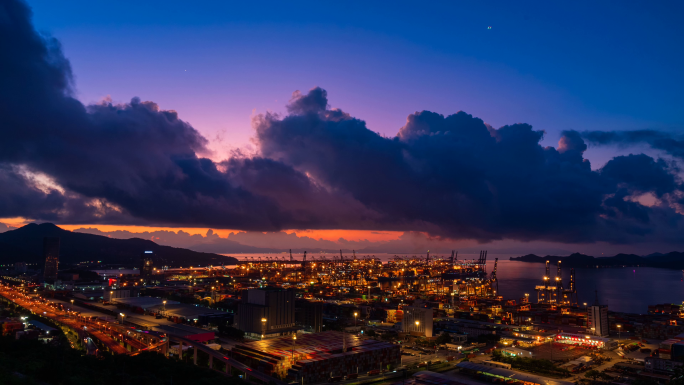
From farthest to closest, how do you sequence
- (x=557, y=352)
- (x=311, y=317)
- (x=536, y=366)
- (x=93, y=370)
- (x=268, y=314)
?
(x=311, y=317) → (x=268, y=314) → (x=557, y=352) → (x=536, y=366) → (x=93, y=370)

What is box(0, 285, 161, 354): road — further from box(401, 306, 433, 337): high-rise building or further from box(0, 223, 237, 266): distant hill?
box(0, 223, 237, 266): distant hill

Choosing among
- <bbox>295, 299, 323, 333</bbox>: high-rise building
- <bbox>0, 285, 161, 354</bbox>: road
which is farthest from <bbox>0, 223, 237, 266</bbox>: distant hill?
<bbox>295, 299, 323, 333</bbox>: high-rise building

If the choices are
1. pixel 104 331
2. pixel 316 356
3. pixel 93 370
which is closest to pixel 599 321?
pixel 316 356

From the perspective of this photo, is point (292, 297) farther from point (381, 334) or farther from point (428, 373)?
point (428, 373)

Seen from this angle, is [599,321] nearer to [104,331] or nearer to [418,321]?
[418,321]

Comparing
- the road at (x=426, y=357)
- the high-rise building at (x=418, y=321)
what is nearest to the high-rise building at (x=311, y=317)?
the high-rise building at (x=418, y=321)
